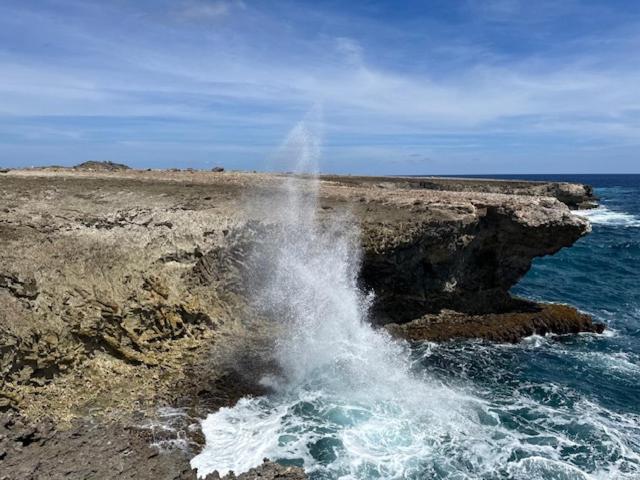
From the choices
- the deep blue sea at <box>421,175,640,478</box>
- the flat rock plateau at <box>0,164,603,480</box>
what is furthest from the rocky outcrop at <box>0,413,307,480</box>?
the deep blue sea at <box>421,175,640,478</box>

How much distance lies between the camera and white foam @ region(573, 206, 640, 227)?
2833 inches

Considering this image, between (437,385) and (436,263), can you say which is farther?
(436,263)

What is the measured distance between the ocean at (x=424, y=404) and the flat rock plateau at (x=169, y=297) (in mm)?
1389

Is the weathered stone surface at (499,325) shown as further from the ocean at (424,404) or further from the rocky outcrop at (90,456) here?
the rocky outcrop at (90,456)

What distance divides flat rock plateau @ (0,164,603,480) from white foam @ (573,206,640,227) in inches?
1877

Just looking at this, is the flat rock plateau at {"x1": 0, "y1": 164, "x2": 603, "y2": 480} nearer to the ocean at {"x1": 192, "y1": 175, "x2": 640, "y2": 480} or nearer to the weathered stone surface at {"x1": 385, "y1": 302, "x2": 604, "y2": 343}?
the weathered stone surface at {"x1": 385, "y1": 302, "x2": 604, "y2": 343}

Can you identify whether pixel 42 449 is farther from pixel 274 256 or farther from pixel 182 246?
pixel 274 256

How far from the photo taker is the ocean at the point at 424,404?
1643cm

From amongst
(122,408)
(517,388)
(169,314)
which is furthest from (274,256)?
(517,388)

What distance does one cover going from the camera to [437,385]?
21.5 metres

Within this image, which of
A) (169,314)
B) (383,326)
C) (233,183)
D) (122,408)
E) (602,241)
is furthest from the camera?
(602,241)

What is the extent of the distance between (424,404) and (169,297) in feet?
36.9

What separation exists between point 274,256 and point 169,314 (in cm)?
598

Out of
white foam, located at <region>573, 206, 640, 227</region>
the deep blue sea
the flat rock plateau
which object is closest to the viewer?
the flat rock plateau
